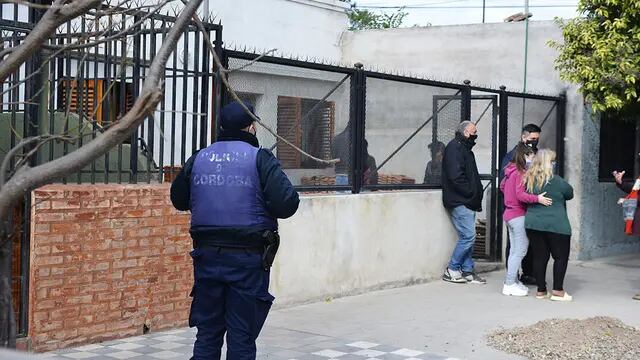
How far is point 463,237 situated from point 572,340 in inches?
146

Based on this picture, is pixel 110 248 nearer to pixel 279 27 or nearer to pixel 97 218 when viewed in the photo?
pixel 97 218

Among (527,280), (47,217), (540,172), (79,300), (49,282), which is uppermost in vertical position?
(540,172)

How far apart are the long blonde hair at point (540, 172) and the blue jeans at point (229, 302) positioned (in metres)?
5.14

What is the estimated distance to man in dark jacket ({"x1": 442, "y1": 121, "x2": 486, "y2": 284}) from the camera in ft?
36.4

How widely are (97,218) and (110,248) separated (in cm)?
27

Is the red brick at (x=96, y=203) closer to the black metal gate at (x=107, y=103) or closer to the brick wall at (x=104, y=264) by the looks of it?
the brick wall at (x=104, y=264)

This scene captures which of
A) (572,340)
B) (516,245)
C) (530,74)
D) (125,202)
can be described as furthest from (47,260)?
(530,74)

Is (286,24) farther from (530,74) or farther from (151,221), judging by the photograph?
(151,221)

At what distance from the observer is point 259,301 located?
17.8 feet

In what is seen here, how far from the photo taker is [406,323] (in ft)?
28.2

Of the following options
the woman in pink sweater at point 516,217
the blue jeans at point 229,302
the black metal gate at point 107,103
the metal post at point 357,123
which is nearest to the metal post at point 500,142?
the woman in pink sweater at point 516,217

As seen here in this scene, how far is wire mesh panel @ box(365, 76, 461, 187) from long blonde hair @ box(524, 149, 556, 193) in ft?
5.67

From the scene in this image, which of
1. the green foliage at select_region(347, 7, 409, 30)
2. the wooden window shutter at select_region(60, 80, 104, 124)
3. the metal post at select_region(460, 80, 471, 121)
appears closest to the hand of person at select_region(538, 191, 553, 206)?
the metal post at select_region(460, 80, 471, 121)

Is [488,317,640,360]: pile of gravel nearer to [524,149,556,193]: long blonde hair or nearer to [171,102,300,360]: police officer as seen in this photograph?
[524,149,556,193]: long blonde hair
